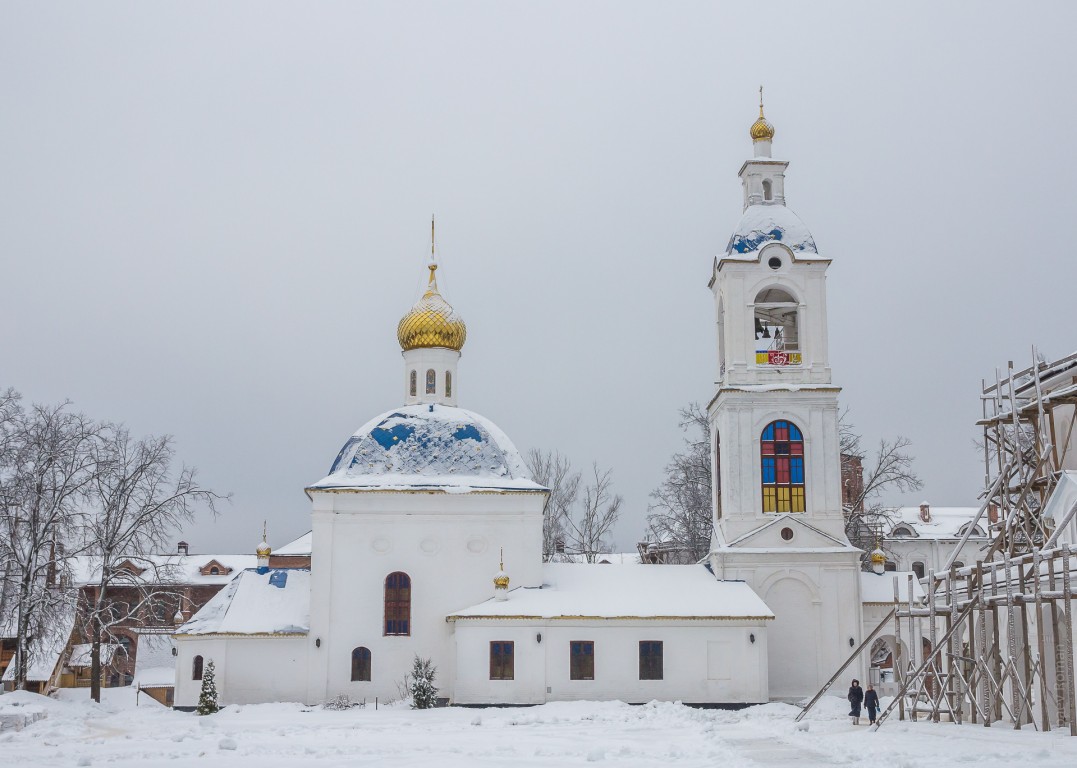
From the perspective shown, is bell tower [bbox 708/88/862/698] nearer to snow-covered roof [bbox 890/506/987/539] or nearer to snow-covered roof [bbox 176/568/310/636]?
snow-covered roof [bbox 176/568/310/636]

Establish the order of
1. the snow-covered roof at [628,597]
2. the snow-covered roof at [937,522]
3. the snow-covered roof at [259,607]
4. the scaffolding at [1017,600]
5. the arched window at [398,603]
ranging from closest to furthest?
the scaffolding at [1017,600], the snow-covered roof at [628,597], the snow-covered roof at [259,607], the arched window at [398,603], the snow-covered roof at [937,522]

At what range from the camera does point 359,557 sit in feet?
109

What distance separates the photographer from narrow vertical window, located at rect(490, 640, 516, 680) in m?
31.2

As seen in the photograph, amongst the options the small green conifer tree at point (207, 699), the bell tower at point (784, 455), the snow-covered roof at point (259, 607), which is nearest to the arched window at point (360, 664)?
the snow-covered roof at point (259, 607)

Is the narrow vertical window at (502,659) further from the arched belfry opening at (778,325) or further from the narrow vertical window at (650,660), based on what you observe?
the arched belfry opening at (778,325)

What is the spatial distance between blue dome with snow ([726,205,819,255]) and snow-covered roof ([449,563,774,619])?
9.62 meters

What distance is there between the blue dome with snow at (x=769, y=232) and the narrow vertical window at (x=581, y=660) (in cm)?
1228

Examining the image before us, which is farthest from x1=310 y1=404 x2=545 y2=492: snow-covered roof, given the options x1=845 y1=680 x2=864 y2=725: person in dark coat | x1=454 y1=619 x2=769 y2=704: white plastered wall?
x1=845 y1=680 x2=864 y2=725: person in dark coat

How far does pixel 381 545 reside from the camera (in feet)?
109

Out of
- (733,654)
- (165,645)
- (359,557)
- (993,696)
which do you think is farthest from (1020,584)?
(165,645)

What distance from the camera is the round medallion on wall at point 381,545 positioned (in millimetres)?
33281

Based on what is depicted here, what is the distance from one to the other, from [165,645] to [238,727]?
28.1 meters

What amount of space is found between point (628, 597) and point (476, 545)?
4.45m

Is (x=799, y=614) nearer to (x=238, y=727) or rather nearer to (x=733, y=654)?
(x=733, y=654)
